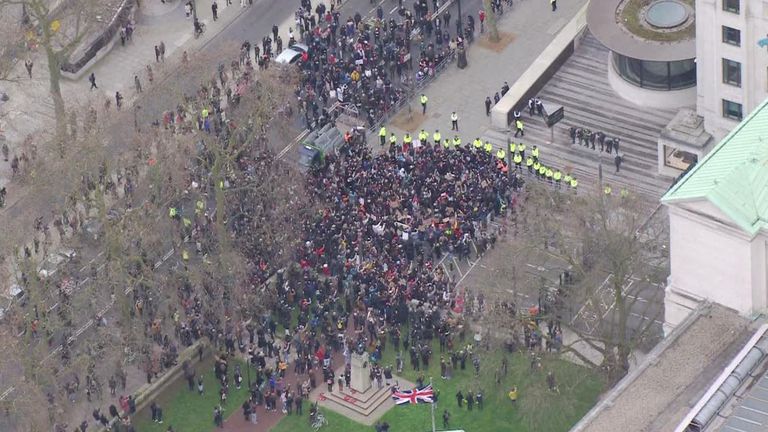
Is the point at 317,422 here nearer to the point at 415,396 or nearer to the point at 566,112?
the point at 415,396

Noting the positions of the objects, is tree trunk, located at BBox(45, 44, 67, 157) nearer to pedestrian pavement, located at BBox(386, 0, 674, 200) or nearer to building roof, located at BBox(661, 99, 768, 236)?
pedestrian pavement, located at BBox(386, 0, 674, 200)

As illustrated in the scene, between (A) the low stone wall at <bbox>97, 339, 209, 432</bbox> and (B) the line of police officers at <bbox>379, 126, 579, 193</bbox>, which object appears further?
(B) the line of police officers at <bbox>379, 126, 579, 193</bbox>

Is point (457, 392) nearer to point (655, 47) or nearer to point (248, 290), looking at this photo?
point (248, 290)

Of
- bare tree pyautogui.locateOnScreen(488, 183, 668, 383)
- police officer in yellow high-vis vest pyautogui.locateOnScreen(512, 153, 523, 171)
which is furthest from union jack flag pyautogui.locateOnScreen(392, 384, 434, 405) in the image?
police officer in yellow high-vis vest pyautogui.locateOnScreen(512, 153, 523, 171)

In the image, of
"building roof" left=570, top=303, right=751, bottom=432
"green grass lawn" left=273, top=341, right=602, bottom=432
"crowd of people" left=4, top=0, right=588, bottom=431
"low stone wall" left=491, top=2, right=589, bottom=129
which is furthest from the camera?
"low stone wall" left=491, top=2, right=589, bottom=129

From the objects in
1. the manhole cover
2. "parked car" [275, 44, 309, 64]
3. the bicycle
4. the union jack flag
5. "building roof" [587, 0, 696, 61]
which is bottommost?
the bicycle

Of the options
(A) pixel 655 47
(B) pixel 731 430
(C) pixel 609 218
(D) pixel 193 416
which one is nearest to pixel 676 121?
(A) pixel 655 47
